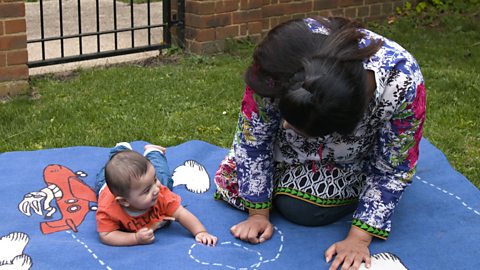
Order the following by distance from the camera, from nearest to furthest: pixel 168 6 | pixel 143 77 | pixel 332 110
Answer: pixel 332 110 → pixel 143 77 → pixel 168 6

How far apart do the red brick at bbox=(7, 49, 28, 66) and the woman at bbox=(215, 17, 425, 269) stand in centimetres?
233

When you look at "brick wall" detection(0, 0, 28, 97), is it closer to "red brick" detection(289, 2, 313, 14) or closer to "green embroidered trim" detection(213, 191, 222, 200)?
"green embroidered trim" detection(213, 191, 222, 200)

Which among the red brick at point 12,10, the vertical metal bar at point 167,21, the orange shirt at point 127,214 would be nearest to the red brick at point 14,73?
the red brick at point 12,10

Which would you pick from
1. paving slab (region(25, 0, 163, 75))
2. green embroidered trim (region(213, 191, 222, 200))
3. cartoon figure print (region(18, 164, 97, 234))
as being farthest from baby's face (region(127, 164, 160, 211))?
paving slab (region(25, 0, 163, 75))

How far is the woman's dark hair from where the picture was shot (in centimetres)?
214

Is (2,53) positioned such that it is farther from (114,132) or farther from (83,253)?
(83,253)

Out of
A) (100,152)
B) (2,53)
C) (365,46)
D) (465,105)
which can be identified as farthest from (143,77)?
(365,46)

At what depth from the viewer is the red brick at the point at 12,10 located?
476 cm

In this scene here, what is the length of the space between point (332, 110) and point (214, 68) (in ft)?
12.0

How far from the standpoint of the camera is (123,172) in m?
2.67

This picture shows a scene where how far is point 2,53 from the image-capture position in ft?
15.8

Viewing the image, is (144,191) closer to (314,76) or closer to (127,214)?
(127,214)

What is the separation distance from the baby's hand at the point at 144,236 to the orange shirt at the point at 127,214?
0.31 feet

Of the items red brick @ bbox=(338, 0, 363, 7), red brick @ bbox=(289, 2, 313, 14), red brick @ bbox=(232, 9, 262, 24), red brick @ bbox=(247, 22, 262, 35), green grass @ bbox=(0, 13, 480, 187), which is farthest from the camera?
red brick @ bbox=(338, 0, 363, 7)
